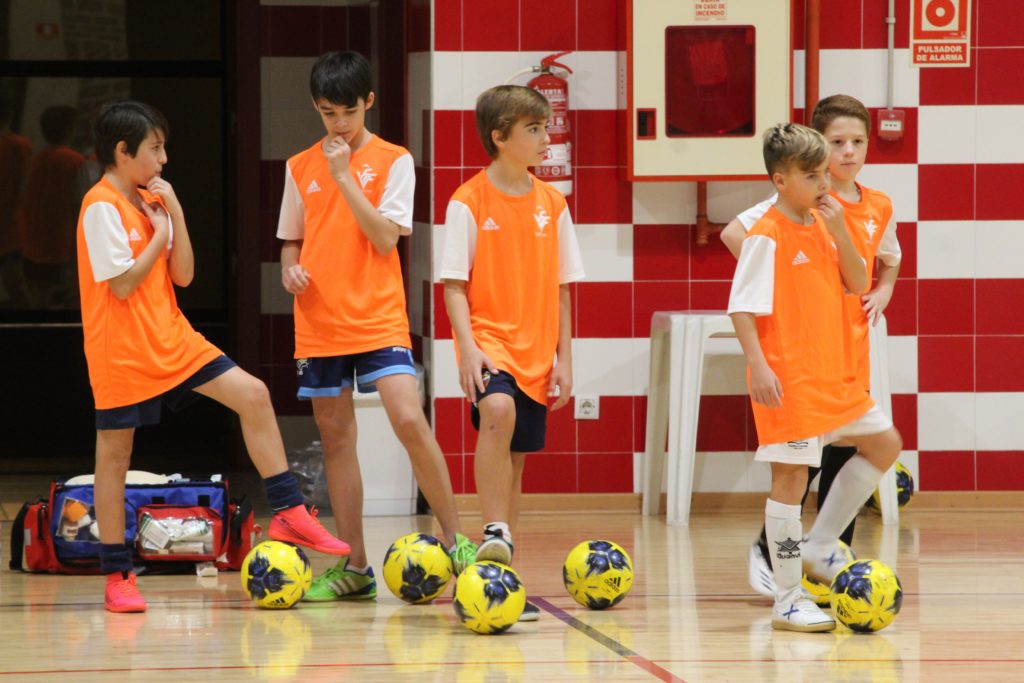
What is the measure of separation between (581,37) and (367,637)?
10.8 feet

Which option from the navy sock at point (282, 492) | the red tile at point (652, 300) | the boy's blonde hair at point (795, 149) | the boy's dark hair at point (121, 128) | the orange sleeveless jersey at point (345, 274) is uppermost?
the boy's dark hair at point (121, 128)

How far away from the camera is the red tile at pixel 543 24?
6941 mm

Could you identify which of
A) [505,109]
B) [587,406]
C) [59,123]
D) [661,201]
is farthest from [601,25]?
[59,123]

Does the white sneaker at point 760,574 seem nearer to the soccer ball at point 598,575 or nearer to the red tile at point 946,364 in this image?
the soccer ball at point 598,575

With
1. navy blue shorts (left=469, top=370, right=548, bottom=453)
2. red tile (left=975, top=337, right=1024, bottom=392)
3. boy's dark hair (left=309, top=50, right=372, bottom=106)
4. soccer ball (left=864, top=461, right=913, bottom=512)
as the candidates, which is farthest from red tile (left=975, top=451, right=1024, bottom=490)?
boy's dark hair (left=309, top=50, right=372, bottom=106)

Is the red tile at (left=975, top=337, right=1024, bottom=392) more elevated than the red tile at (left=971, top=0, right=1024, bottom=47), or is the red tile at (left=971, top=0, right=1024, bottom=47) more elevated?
the red tile at (left=971, top=0, right=1024, bottom=47)

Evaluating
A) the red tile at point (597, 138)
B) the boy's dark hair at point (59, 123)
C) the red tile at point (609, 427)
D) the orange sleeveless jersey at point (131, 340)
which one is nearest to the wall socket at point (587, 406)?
the red tile at point (609, 427)

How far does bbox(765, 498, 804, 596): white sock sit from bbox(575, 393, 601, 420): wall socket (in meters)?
2.49

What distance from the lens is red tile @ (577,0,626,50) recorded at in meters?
6.96

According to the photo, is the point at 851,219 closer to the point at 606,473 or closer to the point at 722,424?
the point at 722,424

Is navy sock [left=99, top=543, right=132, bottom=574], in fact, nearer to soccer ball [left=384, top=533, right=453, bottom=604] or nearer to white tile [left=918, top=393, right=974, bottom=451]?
soccer ball [left=384, top=533, right=453, bottom=604]

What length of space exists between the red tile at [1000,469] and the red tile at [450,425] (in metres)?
2.21

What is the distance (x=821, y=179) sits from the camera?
4.51 metres

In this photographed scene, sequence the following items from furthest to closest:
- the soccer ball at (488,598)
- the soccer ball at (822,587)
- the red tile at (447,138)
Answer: the red tile at (447,138) < the soccer ball at (822,587) < the soccer ball at (488,598)
